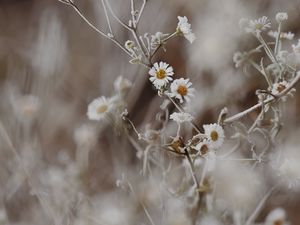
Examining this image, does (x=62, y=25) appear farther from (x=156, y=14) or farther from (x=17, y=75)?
(x=156, y=14)

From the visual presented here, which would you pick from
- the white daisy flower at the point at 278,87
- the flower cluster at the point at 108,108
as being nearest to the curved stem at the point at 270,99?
the white daisy flower at the point at 278,87

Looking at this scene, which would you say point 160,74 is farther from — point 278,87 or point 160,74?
point 278,87

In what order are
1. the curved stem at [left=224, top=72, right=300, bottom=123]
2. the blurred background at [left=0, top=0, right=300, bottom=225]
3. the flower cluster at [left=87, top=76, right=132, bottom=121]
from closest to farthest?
the curved stem at [left=224, top=72, right=300, bottom=123], the flower cluster at [left=87, top=76, right=132, bottom=121], the blurred background at [left=0, top=0, right=300, bottom=225]

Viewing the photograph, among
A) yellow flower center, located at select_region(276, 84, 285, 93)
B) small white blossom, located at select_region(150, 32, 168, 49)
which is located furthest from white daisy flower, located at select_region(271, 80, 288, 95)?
small white blossom, located at select_region(150, 32, 168, 49)

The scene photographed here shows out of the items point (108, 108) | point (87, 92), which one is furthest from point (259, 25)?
point (87, 92)

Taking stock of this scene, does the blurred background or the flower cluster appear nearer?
the flower cluster

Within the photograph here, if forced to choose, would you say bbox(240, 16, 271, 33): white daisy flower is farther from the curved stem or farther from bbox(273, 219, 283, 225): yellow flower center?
bbox(273, 219, 283, 225): yellow flower center
